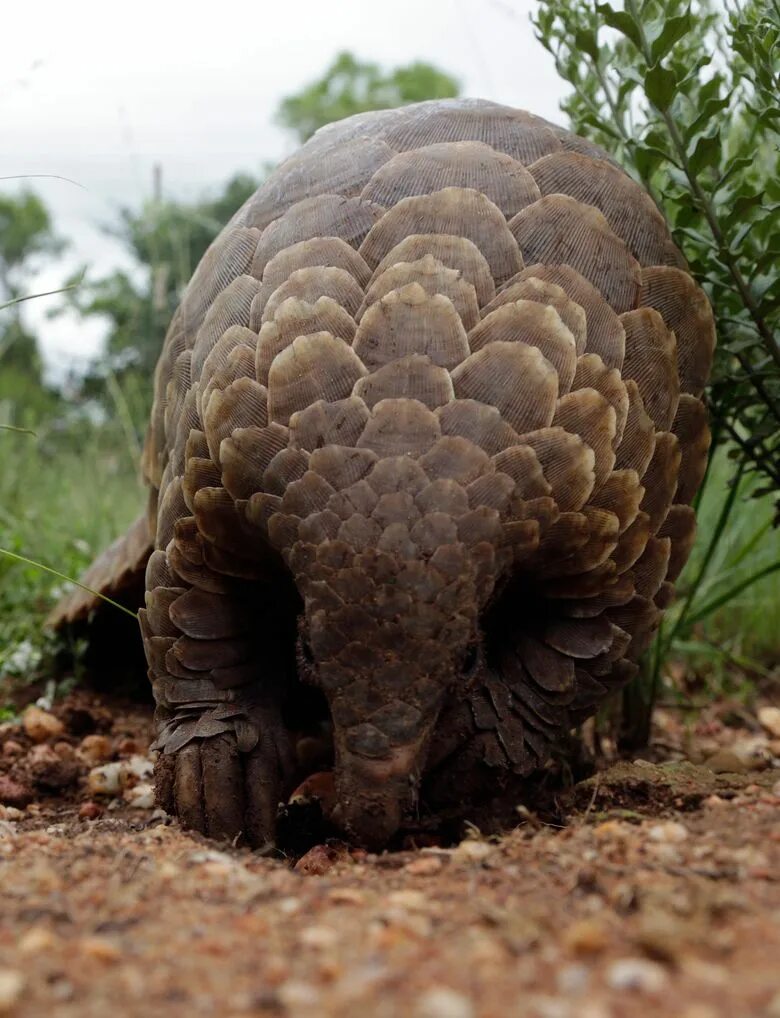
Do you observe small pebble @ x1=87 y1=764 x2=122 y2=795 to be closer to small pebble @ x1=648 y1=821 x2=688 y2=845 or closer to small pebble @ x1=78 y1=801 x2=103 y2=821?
small pebble @ x1=78 y1=801 x2=103 y2=821

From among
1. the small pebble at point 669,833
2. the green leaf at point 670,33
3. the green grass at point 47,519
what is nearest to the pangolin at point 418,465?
the green leaf at point 670,33

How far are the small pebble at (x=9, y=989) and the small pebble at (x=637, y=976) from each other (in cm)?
78

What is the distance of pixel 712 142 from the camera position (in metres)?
3.35

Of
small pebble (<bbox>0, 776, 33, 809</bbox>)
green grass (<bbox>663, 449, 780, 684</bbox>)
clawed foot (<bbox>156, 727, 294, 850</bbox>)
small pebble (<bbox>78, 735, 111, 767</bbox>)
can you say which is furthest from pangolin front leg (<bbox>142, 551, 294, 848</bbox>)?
green grass (<bbox>663, 449, 780, 684</bbox>)

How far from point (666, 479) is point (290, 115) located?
28.9m

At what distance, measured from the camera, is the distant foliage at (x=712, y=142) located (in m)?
3.34

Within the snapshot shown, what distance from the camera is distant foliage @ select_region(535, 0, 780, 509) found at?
334 centimetres

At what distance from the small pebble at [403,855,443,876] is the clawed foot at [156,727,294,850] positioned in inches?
30.9

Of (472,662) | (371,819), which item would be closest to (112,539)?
(472,662)

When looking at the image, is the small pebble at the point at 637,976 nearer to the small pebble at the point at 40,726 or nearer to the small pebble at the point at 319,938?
the small pebble at the point at 319,938

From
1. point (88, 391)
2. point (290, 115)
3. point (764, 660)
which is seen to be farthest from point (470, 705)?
point (290, 115)

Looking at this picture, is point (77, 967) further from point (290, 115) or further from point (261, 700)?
point (290, 115)

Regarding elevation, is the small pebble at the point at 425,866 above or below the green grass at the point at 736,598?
below

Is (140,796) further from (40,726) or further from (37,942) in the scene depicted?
(37,942)
